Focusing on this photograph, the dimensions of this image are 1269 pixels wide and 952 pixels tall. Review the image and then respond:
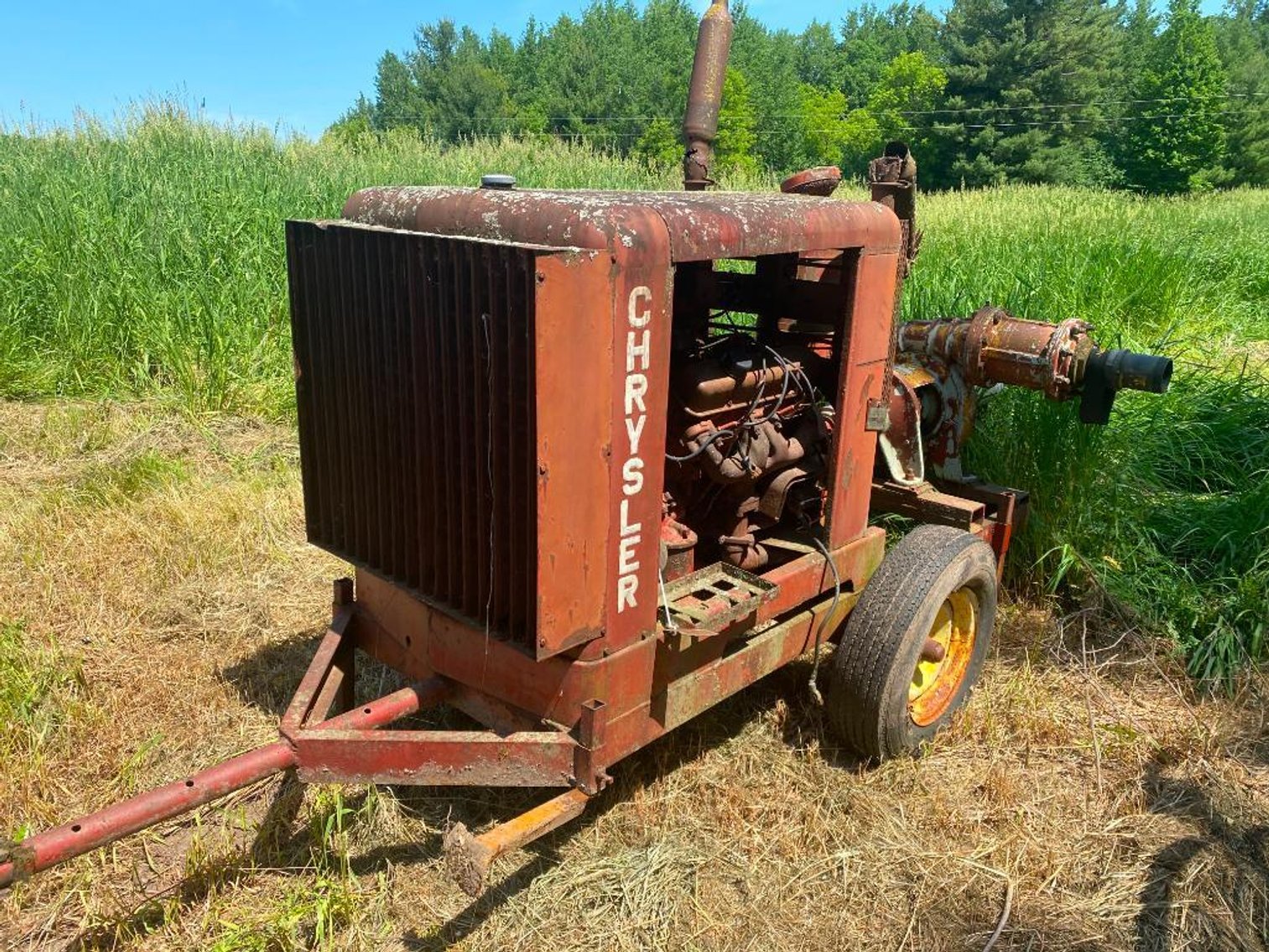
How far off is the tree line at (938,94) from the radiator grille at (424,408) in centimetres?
2833

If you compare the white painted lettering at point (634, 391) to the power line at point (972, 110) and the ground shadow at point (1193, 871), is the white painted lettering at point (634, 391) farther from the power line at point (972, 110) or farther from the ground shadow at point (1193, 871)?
the power line at point (972, 110)

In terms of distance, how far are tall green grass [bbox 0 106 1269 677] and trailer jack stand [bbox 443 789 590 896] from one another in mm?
2749

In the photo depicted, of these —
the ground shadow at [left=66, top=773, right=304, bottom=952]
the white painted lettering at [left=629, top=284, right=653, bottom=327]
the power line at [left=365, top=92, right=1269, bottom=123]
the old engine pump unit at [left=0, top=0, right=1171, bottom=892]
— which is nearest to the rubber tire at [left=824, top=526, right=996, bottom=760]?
the old engine pump unit at [left=0, top=0, right=1171, bottom=892]

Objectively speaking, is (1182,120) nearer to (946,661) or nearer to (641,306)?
(946,661)

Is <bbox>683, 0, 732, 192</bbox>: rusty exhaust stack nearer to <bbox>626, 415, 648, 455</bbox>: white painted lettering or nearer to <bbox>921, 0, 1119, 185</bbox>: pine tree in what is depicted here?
<bbox>626, 415, 648, 455</bbox>: white painted lettering

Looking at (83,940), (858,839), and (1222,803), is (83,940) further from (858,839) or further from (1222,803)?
(1222,803)

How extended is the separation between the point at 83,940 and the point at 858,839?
7.09ft

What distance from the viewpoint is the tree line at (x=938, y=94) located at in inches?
1540

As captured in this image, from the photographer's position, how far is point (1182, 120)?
140 ft

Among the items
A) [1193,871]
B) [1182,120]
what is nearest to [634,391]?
[1193,871]

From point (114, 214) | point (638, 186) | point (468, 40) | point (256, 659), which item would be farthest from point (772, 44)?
point (256, 659)

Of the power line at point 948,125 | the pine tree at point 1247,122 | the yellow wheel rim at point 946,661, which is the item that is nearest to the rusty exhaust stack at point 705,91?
the yellow wheel rim at point 946,661

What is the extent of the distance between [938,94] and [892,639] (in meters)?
45.2

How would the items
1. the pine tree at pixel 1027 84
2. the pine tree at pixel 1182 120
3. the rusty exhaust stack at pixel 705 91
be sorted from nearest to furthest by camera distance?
the rusty exhaust stack at pixel 705 91, the pine tree at pixel 1027 84, the pine tree at pixel 1182 120
